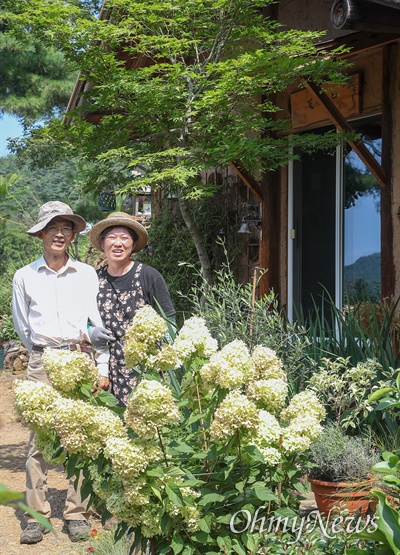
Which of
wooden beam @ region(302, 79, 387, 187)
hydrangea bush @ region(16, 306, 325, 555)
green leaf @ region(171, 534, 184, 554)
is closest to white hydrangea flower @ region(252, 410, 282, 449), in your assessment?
hydrangea bush @ region(16, 306, 325, 555)

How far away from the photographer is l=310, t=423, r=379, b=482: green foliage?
3.74 metres

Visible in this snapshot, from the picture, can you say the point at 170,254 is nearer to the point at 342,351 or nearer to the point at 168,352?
the point at 342,351

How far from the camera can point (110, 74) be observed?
7070 mm

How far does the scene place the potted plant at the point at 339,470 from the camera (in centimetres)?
362

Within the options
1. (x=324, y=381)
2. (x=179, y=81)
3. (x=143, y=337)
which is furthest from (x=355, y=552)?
(x=179, y=81)

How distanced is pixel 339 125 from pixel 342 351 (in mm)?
2854

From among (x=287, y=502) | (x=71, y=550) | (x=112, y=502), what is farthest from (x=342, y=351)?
(x=112, y=502)

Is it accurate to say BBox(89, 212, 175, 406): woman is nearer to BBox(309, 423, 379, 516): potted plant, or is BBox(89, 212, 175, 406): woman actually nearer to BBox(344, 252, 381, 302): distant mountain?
BBox(309, 423, 379, 516): potted plant

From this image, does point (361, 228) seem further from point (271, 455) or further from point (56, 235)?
point (271, 455)

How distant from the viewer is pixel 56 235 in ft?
15.3

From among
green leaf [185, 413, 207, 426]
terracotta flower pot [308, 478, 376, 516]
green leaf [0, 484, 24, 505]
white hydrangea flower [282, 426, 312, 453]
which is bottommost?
terracotta flower pot [308, 478, 376, 516]

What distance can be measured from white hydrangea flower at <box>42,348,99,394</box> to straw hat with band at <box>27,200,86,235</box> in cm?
209

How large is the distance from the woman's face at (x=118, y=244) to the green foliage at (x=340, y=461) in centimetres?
158

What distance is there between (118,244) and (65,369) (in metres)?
2.09
